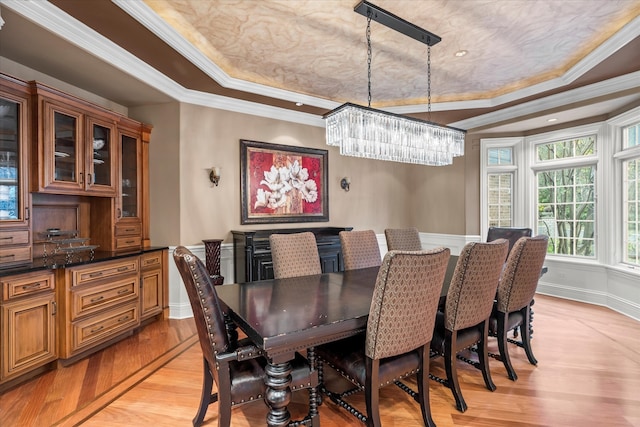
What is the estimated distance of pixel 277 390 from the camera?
1569 mm

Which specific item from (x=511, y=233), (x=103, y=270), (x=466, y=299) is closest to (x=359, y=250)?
(x=466, y=299)

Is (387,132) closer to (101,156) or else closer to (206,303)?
(206,303)

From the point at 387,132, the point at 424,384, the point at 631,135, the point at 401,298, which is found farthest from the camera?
the point at 631,135

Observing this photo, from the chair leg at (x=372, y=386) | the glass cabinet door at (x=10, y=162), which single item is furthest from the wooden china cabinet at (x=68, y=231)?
the chair leg at (x=372, y=386)

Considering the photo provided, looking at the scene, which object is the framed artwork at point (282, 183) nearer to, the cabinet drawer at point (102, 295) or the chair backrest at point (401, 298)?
the cabinet drawer at point (102, 295)

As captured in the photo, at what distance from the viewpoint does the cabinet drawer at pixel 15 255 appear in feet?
8.02

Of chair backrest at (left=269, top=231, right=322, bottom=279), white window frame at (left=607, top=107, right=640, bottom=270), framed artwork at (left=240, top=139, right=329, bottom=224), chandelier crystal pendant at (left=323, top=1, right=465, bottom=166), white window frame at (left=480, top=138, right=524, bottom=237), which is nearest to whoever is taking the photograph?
chandelier crystal pendant at (left=323, top=1, right=465, bottom=166)

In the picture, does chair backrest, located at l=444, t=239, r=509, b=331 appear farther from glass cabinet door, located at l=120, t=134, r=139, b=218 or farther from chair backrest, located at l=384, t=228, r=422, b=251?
glass cabinet door, located at l=120, t=134, r=139, b=218

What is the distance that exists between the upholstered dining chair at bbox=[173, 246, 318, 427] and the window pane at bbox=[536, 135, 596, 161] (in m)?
4.93

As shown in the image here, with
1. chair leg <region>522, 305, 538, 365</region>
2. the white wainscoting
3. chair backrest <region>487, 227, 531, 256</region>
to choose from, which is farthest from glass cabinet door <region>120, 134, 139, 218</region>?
chair backrest <region>487, 227, 531, 256</region>

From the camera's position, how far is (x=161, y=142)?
3.88 metres

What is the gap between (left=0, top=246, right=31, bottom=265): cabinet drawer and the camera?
2443 millimetres

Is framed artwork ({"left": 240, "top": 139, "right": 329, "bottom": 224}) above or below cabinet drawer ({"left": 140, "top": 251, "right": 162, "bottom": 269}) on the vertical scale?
above

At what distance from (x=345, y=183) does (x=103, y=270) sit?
3432mm
